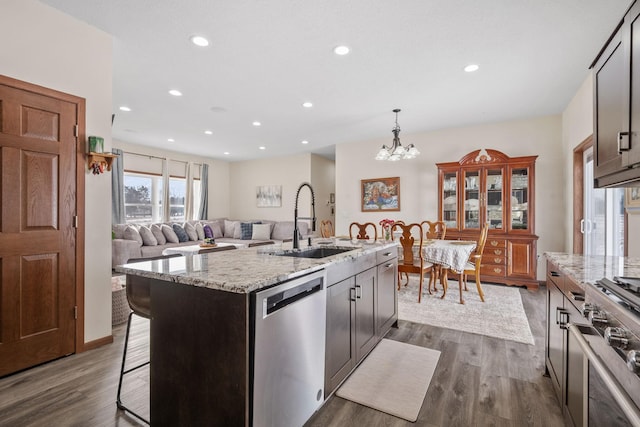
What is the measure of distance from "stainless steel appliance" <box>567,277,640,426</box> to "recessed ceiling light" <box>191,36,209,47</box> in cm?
303

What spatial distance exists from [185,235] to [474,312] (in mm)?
5672

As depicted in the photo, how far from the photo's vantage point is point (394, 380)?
2010 mm

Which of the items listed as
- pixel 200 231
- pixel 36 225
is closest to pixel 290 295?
pixel 36 225

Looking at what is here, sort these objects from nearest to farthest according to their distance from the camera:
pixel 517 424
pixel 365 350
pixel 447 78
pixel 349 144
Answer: pixel 517 424 → pixel 365 350 → pixel 447 78 → pixel 349 144

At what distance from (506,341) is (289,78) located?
10.9 ft

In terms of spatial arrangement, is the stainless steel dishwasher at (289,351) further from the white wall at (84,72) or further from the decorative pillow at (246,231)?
the decorative pillow at (246,231)

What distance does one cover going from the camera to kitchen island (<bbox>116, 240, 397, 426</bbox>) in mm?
1155

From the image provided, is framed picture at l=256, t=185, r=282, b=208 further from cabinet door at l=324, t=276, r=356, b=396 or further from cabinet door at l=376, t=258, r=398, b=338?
cabinet door at l=324, t=276, r=356, b=396

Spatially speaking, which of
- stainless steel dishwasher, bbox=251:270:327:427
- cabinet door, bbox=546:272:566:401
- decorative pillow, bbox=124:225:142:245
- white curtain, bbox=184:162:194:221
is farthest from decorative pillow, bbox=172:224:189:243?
cabinet door, bbox=546:272:566:401

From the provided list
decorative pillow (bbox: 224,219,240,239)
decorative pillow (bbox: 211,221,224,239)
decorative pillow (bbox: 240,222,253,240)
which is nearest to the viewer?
decorative pillow (bbox: 240,222,253,240)

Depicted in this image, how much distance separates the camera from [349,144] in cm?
639

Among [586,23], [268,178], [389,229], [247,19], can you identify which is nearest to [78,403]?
[247,19]

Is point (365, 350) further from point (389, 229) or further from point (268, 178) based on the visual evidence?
point (268, 178)

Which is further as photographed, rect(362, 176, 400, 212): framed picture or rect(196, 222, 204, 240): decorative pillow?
rect(196, 222, 204, 240): decorative pillow
